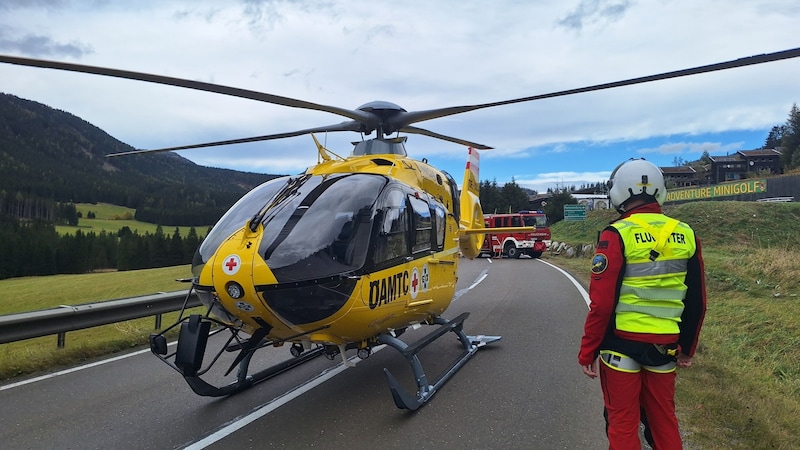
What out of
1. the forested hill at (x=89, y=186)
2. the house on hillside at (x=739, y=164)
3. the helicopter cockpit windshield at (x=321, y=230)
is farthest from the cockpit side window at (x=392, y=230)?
the house on hillside at (x=739, y=164)

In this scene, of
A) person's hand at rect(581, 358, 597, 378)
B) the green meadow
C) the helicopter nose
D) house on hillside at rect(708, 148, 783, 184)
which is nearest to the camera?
person's hand at rect(581, 358, 597, 378)

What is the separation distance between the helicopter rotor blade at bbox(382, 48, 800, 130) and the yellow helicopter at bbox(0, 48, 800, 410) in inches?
0.4

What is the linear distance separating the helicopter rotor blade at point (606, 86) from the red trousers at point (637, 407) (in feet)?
9.05

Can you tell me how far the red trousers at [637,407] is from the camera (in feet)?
10.1

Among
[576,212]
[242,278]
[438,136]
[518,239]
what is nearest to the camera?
[242,278]

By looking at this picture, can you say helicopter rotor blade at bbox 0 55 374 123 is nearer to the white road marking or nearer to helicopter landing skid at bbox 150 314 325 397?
helicopter landing skid at bbox 150 314 325 397

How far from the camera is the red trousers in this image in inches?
122

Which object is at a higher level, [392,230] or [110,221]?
[110,221]

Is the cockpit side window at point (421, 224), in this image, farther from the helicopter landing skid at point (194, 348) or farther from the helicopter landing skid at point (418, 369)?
the helicopter landing skid at point (194, 348)

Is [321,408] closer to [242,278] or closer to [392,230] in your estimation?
[242,278]

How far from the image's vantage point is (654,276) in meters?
3.07

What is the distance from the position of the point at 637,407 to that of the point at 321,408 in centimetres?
311

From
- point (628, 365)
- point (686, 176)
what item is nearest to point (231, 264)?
point (628, 365)

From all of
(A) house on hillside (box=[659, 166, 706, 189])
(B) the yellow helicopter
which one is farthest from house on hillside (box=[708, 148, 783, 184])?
(B) the yellow helicopter
